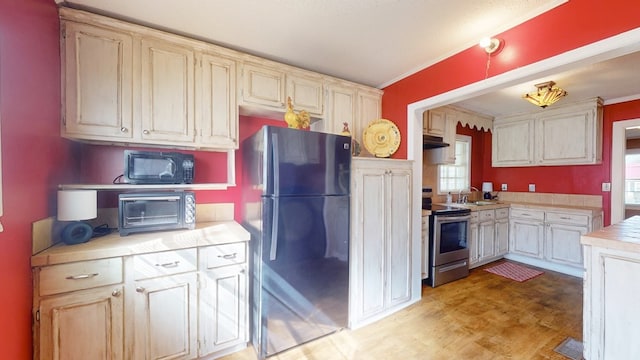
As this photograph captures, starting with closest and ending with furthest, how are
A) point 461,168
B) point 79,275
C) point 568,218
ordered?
1. point 79,275
2. point 568,218
3. point 461,168

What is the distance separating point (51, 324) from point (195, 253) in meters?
0.77

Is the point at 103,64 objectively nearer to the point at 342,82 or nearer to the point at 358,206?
the point at 342,82

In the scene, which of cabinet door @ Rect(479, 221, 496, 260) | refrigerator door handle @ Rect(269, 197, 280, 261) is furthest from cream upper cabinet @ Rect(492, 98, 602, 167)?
refrigerator door handle @ Rect(269, 197, 280, 261)

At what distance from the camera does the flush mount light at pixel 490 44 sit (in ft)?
6.27

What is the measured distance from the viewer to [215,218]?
7.82ft

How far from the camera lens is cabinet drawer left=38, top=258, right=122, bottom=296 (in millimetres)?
1347

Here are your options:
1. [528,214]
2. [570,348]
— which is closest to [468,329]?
[570,348]

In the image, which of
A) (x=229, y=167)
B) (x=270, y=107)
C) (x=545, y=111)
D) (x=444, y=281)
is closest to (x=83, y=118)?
(x=229, y=167)

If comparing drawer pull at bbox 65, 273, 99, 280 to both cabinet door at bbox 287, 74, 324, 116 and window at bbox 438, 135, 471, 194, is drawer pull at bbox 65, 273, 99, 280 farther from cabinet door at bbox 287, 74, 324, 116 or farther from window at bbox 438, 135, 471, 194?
window at bbox 438, 135, 471, 194

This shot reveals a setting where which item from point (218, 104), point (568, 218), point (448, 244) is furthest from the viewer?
point (568, 218)

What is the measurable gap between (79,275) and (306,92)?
7.26 feet

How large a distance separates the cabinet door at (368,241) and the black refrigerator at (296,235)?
14 centimetres

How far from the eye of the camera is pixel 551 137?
380cm

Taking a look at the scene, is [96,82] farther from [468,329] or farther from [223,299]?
[468,329]
